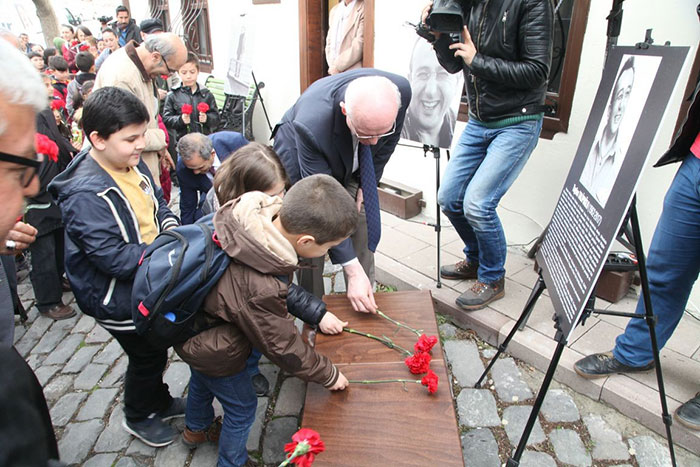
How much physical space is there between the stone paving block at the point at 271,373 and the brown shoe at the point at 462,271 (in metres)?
1.44

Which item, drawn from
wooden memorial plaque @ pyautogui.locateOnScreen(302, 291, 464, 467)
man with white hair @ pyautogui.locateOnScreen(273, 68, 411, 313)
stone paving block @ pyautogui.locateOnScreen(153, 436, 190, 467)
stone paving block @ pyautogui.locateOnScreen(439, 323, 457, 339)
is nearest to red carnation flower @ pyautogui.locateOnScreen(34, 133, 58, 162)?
man with white hair @ pyautogui.locateOnScreen(273, 68, 411, 313)

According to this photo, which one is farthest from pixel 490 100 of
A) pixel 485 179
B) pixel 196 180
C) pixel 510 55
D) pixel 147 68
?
pixel 147 68

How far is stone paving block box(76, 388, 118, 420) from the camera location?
2486mm

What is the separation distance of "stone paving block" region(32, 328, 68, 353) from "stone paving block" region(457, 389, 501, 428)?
2672 millimetres

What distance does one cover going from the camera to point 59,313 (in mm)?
3395

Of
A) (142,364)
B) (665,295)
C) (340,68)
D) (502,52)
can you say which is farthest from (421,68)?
(142,364)

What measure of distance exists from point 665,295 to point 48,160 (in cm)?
373

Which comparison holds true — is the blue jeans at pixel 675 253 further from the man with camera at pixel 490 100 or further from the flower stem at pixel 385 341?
the flower stem at pixel 385 341

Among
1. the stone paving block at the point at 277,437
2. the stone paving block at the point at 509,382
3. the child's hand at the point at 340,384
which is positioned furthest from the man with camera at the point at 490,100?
the child's hand at the point at 340,384

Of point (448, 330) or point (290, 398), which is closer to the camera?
point (290, 398)

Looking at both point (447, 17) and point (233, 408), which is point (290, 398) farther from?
point (447, 17)

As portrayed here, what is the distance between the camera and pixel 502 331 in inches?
111

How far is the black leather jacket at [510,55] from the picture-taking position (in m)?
2.48

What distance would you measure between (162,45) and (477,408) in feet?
9.99
